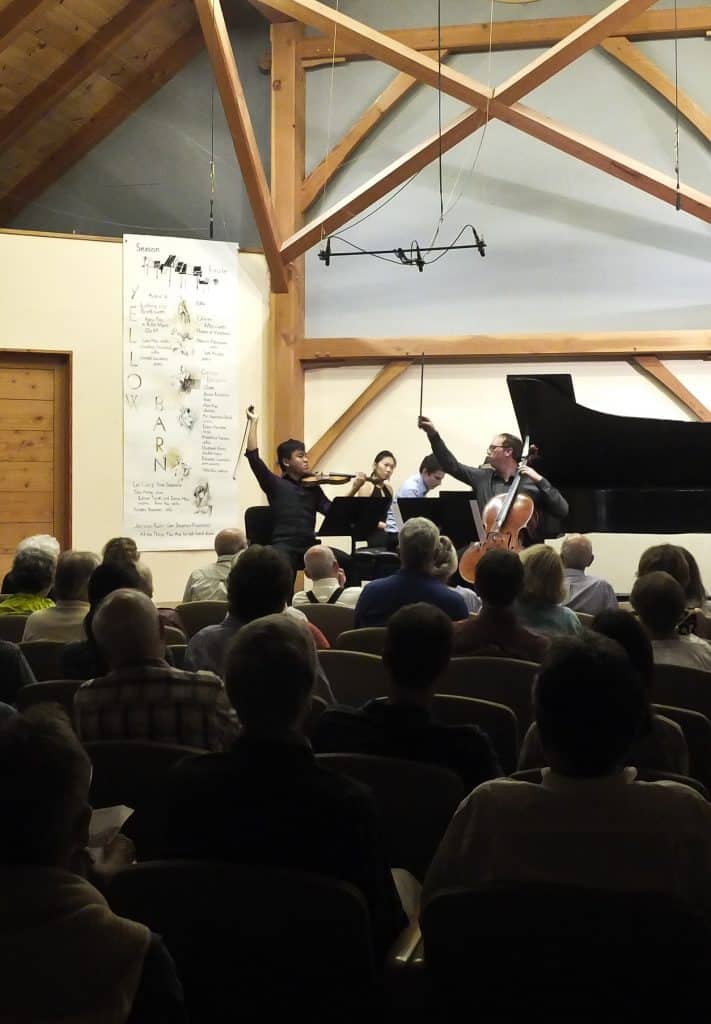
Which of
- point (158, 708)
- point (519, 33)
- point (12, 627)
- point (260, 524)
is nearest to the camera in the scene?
point (158, 708)

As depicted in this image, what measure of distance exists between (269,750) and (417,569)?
228cm

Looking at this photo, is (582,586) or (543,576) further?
(582,586)

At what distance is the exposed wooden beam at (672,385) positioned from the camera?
29.5 feet

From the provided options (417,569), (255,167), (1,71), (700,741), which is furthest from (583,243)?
(700,741)

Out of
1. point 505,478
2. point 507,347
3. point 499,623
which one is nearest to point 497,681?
point 499,623

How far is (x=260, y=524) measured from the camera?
7.80m

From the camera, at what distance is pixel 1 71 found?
8.34m

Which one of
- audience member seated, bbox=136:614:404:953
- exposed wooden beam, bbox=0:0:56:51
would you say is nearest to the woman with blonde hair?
audience member seated, bbox=136:614:404:953

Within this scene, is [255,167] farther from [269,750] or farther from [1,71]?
[269,750]

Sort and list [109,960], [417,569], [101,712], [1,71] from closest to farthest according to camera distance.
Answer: [109,960] → [101,712] → [417,569] → [1,71]

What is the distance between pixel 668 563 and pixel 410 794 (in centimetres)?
201

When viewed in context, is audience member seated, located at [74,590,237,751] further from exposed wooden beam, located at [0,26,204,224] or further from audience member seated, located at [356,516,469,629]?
exposed wooden beam, located at [0,26,204,224]

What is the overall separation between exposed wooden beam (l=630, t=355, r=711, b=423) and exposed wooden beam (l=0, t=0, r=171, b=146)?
4.75 meters

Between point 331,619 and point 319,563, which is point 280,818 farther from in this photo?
point 319,563
